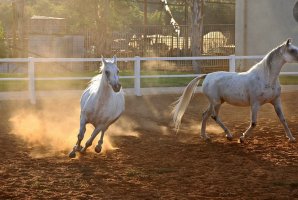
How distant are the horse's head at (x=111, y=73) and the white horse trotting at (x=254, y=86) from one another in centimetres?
250

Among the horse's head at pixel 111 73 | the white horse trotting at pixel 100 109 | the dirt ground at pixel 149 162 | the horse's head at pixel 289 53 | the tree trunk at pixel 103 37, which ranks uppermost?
the tree trunk at pixel 103 37

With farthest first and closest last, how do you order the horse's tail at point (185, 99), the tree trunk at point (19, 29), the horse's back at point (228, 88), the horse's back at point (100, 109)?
the tree trunk at point (19, 29) → the horse's tail at point (185, 99) → the horse's back at point (228, 88) → the horse's back at point (100, 109)

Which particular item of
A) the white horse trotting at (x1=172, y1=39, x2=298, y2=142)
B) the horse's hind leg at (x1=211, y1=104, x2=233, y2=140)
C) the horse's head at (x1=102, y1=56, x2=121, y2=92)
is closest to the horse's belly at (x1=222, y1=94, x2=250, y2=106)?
the white horse trotting at (x1=172, y1=39, x2=298, y2=142)

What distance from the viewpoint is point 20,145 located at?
1032 cm

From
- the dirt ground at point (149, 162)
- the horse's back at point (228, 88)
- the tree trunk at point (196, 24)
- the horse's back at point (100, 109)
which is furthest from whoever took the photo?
the tree trunk at point (196, 24)

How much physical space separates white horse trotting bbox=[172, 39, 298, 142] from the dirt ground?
56 centimetres

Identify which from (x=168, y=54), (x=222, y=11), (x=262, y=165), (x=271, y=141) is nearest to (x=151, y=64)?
(x=168, y=54)

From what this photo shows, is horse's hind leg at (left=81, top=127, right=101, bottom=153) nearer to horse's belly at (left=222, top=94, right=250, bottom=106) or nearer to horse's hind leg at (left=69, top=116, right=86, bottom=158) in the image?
horse's hind leg at (left=69, top=116, right=86, bottom=158)

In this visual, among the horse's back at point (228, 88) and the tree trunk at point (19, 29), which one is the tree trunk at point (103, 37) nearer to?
the tree trunk at point (19, 29)

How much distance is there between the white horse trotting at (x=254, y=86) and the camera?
10102 millimetres

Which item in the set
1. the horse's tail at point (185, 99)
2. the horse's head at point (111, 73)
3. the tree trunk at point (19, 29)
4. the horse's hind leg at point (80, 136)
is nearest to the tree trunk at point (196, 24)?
the tree trunk at point (19, 29)

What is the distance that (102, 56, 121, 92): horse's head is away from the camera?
8.60 m

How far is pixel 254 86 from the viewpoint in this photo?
1023 cm

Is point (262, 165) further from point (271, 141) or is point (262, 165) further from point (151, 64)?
point (151, 64)
